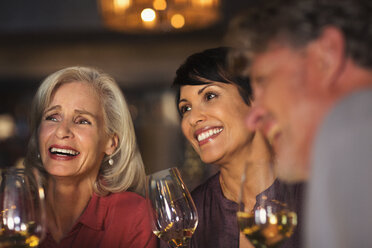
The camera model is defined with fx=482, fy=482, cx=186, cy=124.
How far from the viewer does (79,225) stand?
6.03 ft

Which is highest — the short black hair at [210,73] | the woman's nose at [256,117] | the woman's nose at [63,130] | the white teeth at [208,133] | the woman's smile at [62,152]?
the short black hair at [210,73]

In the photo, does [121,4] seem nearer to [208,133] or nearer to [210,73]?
[210,73]

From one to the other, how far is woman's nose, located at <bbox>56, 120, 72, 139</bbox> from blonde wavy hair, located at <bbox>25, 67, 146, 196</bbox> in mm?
127

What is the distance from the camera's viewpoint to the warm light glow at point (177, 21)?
3.29 metres

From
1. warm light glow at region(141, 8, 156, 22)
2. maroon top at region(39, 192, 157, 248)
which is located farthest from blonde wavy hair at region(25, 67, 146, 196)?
warm light glow at region(141, 8, 156, 22)

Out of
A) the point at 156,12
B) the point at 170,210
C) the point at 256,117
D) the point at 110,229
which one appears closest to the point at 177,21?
the point at 156,12

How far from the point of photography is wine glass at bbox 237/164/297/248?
112 centimetres

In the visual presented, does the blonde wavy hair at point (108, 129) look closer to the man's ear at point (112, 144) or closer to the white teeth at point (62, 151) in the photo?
the man's ear at point (112, 144)

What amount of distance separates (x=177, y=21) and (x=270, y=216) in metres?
2.45

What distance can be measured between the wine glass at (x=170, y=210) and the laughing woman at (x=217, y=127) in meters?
0.55

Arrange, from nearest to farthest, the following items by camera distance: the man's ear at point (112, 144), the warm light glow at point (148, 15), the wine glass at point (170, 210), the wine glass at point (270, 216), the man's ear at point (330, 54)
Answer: the man's ear at point (330, 54) → the wine glass at point (270, 216) → the wine glass at point (170, 210) → the man's ear at point (112, 144) → the warm light glow at point (148, 15)

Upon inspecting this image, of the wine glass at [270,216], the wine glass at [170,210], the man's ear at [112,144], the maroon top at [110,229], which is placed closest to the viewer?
the wine glass at [270,216]

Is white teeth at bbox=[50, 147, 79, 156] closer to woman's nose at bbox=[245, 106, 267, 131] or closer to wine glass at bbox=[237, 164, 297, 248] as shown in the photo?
wine glass at bbox=[237, 164, 297, 248]

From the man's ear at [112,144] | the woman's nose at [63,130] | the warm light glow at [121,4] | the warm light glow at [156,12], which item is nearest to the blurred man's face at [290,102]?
the woman's nose at [63,130]
